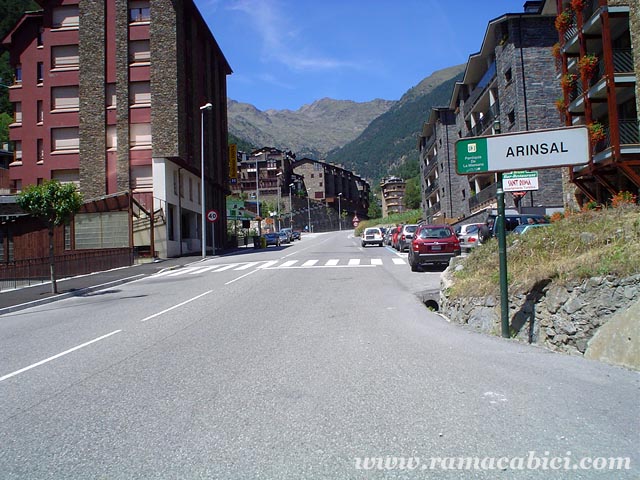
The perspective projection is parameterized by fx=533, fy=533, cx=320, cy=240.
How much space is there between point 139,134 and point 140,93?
2.87 meters

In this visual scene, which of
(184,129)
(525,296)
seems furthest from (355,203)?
(525,296)

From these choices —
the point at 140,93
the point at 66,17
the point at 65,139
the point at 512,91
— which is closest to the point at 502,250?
the point at 512,91

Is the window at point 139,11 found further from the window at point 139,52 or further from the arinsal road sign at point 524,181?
the arinsal road sign at point 524,181

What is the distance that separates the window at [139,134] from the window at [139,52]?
4.53 metres

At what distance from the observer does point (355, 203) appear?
155 metres

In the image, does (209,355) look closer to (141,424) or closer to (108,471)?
(141,424)

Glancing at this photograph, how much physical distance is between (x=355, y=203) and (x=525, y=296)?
484 feet

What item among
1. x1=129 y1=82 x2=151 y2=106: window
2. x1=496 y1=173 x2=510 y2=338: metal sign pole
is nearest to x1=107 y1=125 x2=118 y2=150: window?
x1=129 y1=82 x2=151 y2=106: window

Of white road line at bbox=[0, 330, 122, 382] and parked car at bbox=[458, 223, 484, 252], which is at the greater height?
parked car at bbox=[458, 223, 484, 252]

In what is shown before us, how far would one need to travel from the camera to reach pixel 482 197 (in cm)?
4306

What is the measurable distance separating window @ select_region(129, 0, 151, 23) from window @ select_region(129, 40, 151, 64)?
160cm

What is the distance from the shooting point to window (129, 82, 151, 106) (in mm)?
36562

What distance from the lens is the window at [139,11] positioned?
37.2 m

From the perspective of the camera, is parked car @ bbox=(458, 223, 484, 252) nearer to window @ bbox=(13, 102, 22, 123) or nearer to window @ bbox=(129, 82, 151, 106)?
window @ bbox=(129, 82, 151, 106)
